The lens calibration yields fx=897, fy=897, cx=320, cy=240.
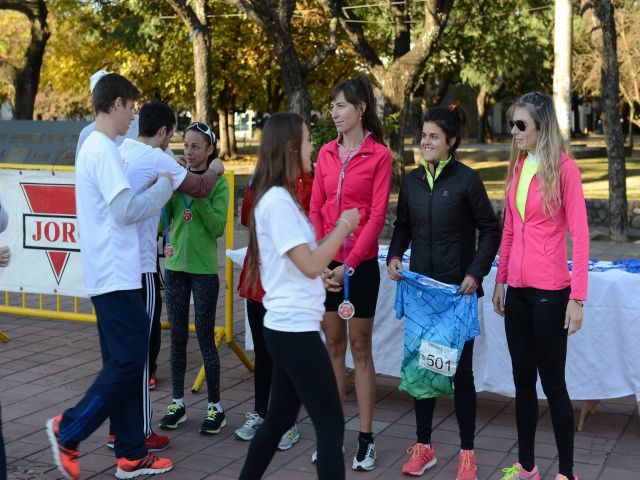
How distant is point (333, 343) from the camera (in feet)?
15.6

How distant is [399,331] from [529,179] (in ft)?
6.51

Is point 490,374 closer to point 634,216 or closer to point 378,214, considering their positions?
point 378,214

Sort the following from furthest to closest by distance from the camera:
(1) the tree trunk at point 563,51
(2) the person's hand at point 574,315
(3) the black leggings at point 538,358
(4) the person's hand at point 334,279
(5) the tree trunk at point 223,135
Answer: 1. (5) the tree trunk at point 223,135
2. (1) the tree trunk at point 563,51
3. (4) the person's hand at point 334,279
4. (3) the black leggings at point 538,358
5. (2) the person's hand at point 574,315

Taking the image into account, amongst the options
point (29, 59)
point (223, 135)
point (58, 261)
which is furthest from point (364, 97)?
point (223, 135)

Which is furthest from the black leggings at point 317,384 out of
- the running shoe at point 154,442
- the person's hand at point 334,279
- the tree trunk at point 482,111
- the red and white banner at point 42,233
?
the tree trunk at point 482,111

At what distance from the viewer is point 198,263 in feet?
17.1

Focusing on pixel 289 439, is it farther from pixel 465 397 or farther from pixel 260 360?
pixel 465 397

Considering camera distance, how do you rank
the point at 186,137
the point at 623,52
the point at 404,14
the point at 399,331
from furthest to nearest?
the point at 623,52, the point at 404,14, the point at 399,331, the point at 186,137

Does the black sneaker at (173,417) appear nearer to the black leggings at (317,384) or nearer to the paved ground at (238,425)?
the paved ground at (238,425)

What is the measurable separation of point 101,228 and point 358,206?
1.30 metres

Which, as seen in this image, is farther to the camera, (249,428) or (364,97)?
(249,428)

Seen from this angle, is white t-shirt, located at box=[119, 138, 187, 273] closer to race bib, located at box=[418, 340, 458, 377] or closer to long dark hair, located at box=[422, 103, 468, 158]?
long dark hair, located at box=[422, 103, 468, 158]

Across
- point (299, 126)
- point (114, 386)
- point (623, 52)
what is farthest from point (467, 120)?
point (623, 52)

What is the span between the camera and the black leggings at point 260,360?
5105 millimetres
